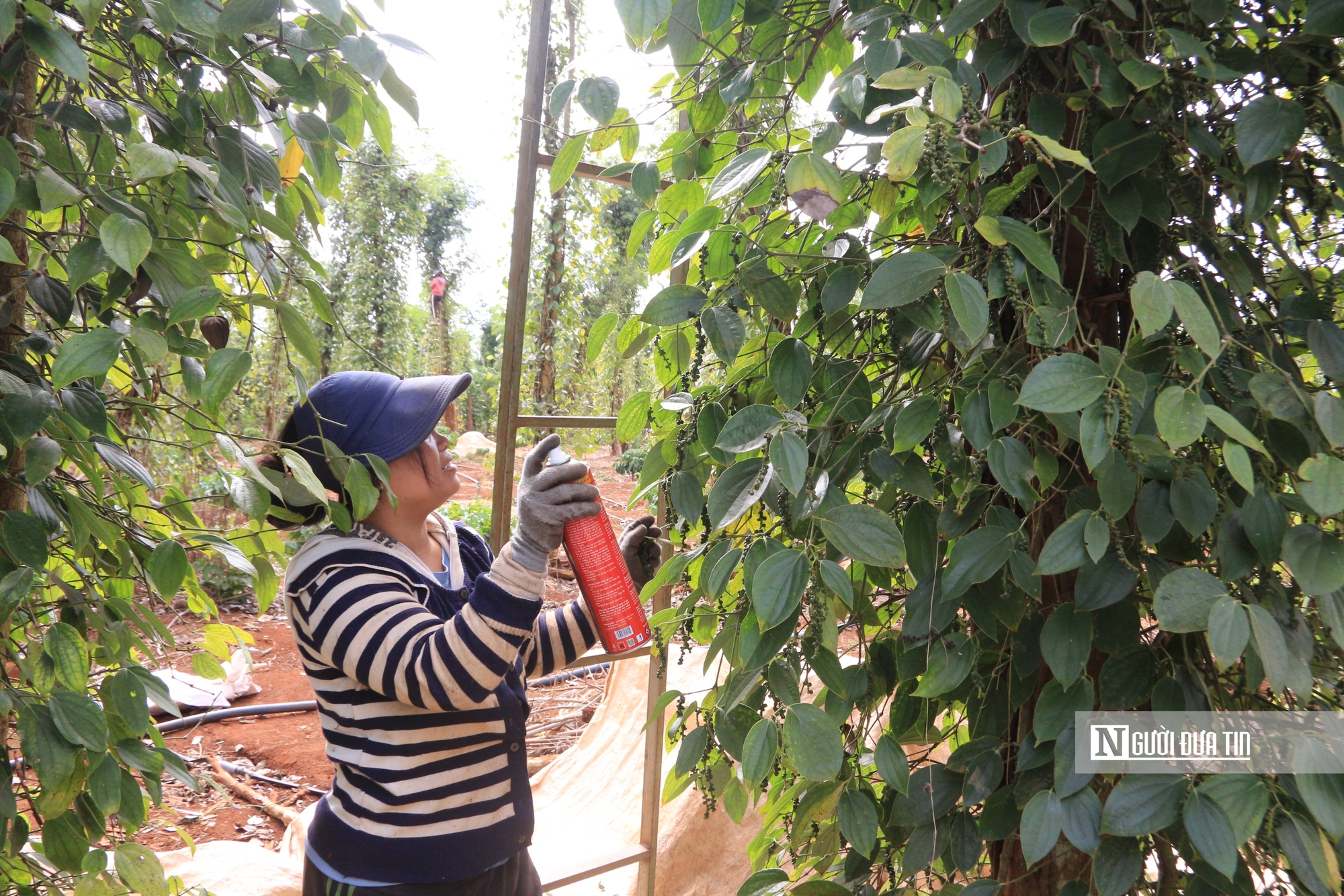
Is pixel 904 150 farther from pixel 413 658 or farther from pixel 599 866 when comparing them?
pixel 599 866

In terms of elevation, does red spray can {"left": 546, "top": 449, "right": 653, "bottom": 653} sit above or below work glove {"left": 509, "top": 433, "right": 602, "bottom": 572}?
below

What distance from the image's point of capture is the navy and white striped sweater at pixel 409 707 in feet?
3.38

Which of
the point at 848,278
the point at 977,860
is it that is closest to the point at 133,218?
the point at 848,278

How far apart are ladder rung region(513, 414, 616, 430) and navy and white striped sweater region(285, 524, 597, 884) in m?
0.44

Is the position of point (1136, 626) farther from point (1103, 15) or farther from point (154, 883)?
point (154, 883)

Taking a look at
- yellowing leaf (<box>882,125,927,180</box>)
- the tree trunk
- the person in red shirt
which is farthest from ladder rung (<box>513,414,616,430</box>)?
the person in red shirt

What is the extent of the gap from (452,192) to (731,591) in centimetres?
972

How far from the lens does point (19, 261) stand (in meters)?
0.77

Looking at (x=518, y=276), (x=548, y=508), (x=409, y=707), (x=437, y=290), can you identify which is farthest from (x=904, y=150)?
(x=437, y=290)

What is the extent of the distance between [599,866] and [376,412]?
1.13 metres

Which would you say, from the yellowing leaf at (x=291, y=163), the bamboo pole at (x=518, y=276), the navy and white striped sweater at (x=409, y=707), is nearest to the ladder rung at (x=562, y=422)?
the bamboo pole at (x=518, y=276)

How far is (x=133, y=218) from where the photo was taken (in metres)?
0.68

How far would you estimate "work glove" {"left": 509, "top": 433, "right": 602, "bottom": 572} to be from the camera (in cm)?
105

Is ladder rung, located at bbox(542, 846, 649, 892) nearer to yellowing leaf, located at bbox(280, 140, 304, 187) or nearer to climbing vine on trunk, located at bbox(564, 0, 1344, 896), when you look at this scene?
climbing vine on trunk, located at bbox(564, 0, 1344, 896)
